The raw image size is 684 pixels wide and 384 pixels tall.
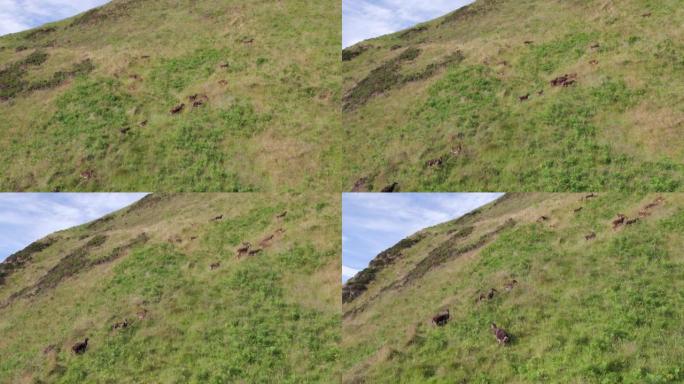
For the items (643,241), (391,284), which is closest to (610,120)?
(643,241)

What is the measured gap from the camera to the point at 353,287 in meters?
34.7

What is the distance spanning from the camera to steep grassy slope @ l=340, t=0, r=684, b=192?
28703 millimetres

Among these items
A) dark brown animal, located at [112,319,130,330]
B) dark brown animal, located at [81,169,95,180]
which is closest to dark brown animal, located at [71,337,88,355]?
dark brown animal, located at [112,319,130,330]

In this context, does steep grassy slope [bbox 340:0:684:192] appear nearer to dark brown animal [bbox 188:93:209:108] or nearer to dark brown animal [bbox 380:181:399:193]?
dark brown animal [bbox 380:181:399:193]

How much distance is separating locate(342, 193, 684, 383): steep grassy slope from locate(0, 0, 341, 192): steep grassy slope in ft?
27.1

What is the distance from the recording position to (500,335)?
22844mm

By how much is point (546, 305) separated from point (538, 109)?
1280cm

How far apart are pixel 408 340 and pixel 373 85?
23.1m

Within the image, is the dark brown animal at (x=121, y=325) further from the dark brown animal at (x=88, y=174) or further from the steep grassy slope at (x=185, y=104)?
the dark brown animal at (x=88, y=174)

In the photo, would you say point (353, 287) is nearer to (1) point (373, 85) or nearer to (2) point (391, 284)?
(2) point (391, 284)

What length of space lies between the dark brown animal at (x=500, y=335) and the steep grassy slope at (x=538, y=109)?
840 cm

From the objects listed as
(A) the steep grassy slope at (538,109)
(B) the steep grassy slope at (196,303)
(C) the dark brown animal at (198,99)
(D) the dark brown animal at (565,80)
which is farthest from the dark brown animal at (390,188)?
Result: (C) the dark brown animal at (198,99)

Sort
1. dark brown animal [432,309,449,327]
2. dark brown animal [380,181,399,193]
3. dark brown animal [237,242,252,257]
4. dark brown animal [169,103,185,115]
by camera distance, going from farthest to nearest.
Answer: dark brown animal [169,103,185,115] < dark brown animal [380,181,399,193] < dark brown animal [237,242,252,257] < dark brown animal [432,309,449,327]

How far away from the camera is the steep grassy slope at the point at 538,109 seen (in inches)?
1130
